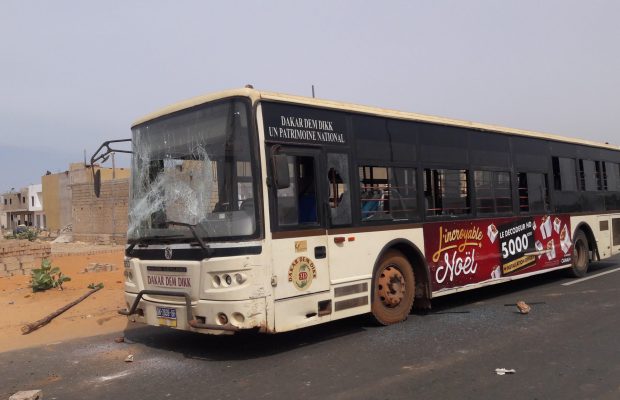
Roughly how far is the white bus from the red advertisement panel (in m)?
0.03

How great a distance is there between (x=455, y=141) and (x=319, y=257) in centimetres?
374

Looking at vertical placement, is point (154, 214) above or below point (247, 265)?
above

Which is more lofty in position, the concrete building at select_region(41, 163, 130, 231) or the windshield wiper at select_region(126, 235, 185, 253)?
the concrete building at select_region(41, 163, 130, 231)

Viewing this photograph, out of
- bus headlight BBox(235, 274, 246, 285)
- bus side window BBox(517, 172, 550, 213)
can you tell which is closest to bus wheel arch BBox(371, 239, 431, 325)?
bus headlight BBox(235, 274, 246, 285)

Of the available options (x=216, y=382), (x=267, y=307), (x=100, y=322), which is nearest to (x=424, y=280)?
(x=267, y=307)

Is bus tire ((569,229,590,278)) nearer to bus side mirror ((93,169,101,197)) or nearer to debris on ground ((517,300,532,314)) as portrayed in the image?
debris on ground ((517,300,532,314))

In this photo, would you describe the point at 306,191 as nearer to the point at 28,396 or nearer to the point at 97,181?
the point at 97,181

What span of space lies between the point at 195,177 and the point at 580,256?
384 inches

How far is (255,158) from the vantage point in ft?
19.9

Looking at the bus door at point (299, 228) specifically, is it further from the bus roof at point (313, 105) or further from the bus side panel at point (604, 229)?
the bus side panel at point (604, 229)

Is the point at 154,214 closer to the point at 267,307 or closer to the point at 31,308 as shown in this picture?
the point at 267,307

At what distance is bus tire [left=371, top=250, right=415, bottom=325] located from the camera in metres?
7.55

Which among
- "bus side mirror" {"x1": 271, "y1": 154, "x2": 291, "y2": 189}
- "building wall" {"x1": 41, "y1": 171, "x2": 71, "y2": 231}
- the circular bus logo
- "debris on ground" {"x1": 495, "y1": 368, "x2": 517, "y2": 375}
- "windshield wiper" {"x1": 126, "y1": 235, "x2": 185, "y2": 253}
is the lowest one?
"debris on ground" {"x1": 495, "y1": 368, "x2": 517, "y2": 375}

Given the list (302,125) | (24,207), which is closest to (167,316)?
(302,125)
